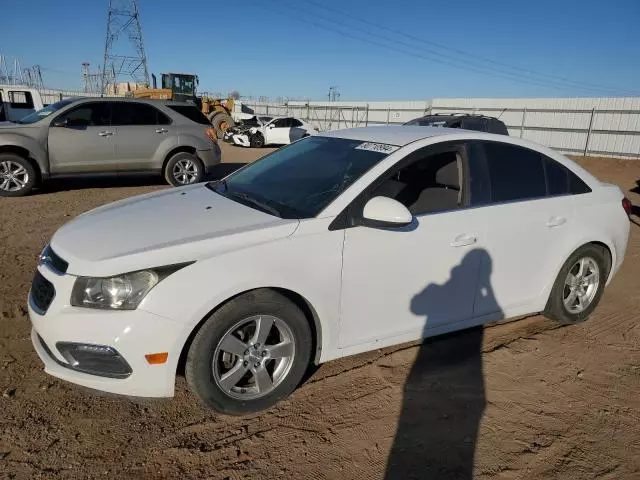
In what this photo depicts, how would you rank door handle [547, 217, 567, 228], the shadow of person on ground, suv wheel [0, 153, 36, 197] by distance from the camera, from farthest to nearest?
suv wheel [0, 153, 36, 197] → door handle [547, 217, 567, 228] → the shadow of person on ground

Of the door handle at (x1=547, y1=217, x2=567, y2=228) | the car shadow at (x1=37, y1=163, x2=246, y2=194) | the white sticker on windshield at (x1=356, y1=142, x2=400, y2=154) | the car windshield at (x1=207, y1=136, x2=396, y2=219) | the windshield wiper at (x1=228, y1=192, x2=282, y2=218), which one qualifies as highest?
the white sticker on windshield at (x1=356, y1=142, x2=400, y2=154)

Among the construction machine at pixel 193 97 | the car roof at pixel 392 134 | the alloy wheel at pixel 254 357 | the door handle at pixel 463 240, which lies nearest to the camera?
the alloy wheel at pixel 254 357

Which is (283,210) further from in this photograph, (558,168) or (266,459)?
(558,168)

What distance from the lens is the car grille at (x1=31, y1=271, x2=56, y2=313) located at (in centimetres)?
262

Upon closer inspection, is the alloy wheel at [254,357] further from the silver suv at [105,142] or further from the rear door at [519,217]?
the silver suv at [105,142]

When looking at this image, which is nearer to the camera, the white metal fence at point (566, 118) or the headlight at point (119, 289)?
the headlight at point (119, 289)

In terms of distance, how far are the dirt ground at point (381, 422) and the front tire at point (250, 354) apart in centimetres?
15

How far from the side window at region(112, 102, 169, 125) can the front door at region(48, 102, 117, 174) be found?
0.16m

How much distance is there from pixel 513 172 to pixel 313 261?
1.90 meters

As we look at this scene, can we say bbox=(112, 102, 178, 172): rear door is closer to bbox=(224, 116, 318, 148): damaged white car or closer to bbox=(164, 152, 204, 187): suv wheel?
bbox=(164, 152, 204, 187): suv wheel

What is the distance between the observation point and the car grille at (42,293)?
2.62m

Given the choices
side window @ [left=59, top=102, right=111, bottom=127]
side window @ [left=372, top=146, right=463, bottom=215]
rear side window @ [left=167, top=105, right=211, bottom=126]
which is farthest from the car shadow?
side window @ [left=372, top=146, right=463, bottom=215]

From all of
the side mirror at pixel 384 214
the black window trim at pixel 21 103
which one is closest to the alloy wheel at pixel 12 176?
the side mirror at pixel 384 214

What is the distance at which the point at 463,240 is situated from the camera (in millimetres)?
3322
